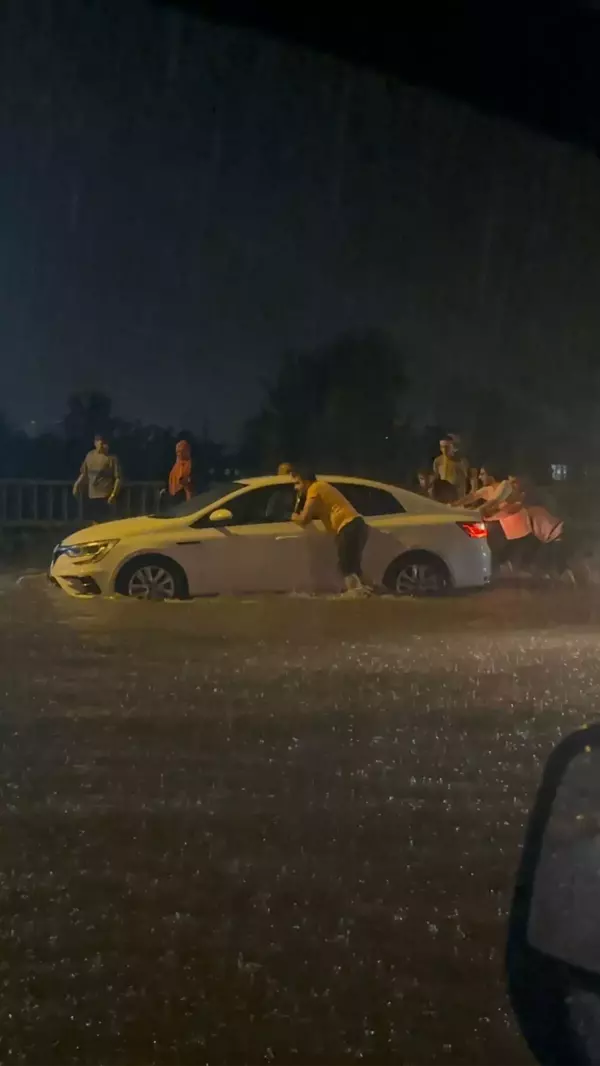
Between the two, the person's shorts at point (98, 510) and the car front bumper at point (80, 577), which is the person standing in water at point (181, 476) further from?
the car front bumper at point (80, 577)

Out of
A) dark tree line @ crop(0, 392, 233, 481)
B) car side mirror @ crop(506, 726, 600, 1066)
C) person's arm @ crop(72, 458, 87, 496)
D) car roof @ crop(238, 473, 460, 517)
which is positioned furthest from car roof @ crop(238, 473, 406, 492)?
car side mirror @ crop(506, 726, 600, 1066)

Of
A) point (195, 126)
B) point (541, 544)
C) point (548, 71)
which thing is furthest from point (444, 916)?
point (548, 71)

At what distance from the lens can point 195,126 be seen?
3.74m

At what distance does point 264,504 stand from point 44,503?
688 mm

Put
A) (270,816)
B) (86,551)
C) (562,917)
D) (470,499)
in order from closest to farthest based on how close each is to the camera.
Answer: (562,917), (270,816), (86,551), (470,499)

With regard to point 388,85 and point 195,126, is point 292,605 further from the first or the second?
point 388,85

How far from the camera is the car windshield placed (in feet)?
11.5

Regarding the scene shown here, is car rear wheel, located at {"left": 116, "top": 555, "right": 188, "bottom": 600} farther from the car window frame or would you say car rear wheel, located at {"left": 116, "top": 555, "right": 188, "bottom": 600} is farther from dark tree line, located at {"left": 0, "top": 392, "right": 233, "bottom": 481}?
dark tree line, located at {"left": 0, "top": 392, "right": 233, "bottom": 481}

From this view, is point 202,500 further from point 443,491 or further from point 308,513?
point 443,491

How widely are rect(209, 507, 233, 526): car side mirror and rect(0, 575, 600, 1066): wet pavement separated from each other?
0.27 metres

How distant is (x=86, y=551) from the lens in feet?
11.5

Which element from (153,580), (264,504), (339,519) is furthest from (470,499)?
(153,580)

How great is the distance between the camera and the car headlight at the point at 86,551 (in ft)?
11.4

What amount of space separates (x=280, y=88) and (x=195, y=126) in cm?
32
